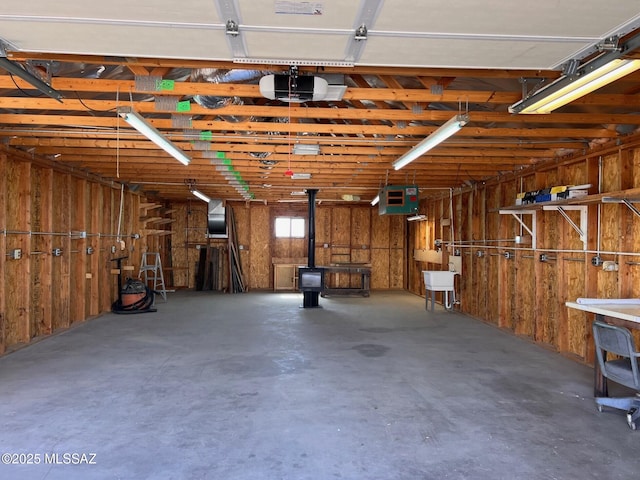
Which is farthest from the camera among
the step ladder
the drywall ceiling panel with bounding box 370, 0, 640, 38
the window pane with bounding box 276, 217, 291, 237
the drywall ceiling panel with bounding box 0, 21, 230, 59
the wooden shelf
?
the window pane with bounding box 276, 217, 291, 237

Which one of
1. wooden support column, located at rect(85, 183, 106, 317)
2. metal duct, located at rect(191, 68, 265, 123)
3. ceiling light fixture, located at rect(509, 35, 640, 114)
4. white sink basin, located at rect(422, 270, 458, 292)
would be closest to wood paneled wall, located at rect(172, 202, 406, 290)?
white sink basin, located at rect(422, 270, 458, 292)

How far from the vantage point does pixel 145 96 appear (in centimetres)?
488

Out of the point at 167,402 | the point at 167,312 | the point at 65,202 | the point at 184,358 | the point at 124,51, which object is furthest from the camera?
the point at 167,312

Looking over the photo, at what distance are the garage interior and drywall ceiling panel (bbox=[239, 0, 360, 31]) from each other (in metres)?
0.01

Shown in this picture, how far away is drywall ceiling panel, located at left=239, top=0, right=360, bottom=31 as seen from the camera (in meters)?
2.10

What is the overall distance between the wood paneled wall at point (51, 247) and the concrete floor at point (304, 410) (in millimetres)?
634

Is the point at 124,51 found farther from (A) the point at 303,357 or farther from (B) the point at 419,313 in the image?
(B) the point at 419,313

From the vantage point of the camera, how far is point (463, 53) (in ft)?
8.76

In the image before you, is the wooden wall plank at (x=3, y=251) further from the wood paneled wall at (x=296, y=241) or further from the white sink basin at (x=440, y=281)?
the wood paneled wall at (x=296, y=241)

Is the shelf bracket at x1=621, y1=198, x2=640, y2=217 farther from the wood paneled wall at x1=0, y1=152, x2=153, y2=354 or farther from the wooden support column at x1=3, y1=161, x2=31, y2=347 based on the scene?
the wooden support column at x1=3, y1=161, x2=31, y2=347

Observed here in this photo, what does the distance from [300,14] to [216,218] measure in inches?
421

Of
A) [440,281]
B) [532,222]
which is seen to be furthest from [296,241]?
[532,222]

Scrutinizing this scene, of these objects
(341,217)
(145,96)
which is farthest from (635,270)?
(341,217)

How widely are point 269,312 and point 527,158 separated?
572 cm
